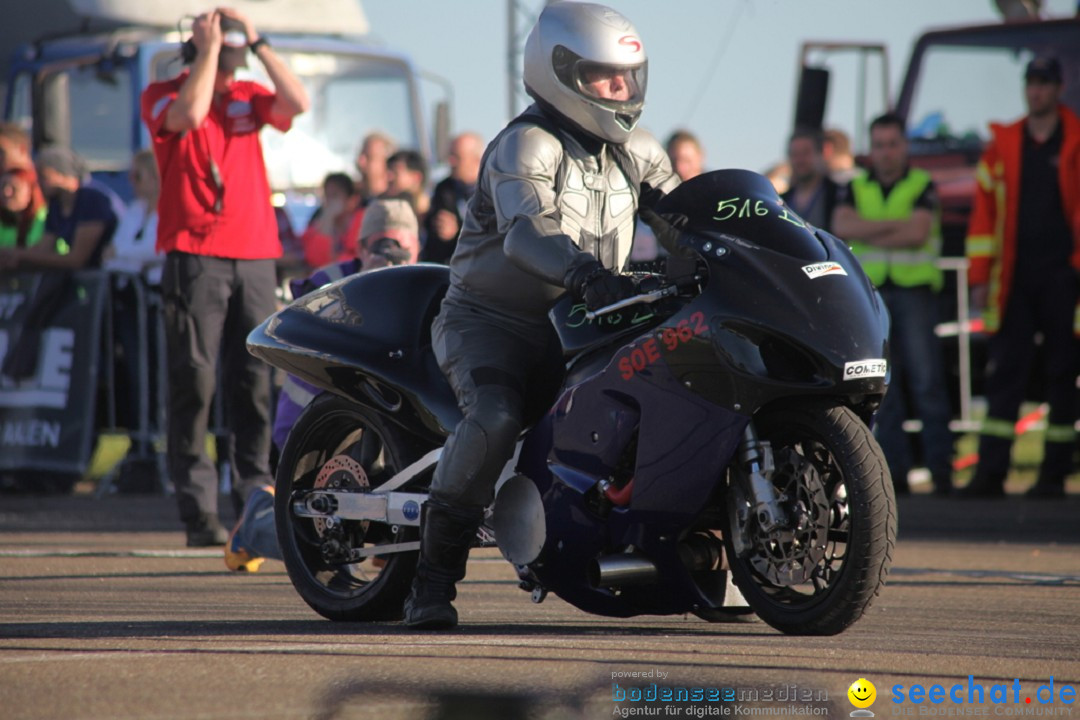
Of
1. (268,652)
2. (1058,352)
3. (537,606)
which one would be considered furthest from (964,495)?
(268,652)

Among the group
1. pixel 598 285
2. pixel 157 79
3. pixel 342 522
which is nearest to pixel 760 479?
pixel 598 285

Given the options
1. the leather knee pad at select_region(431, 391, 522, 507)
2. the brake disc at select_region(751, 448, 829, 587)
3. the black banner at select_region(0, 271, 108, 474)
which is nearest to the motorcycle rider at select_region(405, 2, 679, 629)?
the leather knee pad at select_region(431, 391, 522, 507)

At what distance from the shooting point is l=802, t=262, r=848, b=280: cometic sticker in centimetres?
547

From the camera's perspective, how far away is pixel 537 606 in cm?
698

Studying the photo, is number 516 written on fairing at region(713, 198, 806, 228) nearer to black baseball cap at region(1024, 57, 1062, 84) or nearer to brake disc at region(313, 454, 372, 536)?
brake disc at region(313, 454, 372, 536)

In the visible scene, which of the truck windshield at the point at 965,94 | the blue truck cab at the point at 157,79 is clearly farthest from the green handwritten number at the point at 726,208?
the blue truck cab at the point at 157,79

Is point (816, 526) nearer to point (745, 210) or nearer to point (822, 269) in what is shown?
point (822, 269)

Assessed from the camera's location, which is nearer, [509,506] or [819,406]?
[819,406]

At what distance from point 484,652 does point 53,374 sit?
7.87m

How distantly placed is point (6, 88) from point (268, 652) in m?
12.5

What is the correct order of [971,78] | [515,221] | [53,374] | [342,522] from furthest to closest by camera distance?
[971,78] < [53,374] < [342,522] < [515,221]

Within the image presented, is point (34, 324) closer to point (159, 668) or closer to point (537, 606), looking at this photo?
point (537, 606)

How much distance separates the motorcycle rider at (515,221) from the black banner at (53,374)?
6869 millimetres

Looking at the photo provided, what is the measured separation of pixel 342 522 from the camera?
6.66 m
